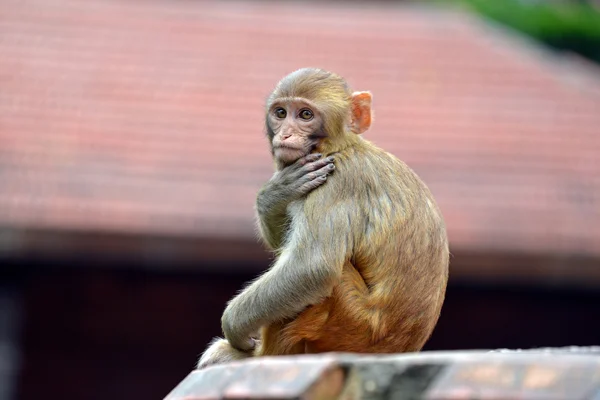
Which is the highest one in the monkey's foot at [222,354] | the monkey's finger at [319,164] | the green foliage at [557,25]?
the green foliage at [557,25]

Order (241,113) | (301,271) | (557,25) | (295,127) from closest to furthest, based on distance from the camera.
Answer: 1. (301,271)
2. (295,127)
3. (241,113)
4. (557,25)

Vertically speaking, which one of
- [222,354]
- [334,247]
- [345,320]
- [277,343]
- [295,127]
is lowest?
[222,354]

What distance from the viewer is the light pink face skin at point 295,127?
564cm

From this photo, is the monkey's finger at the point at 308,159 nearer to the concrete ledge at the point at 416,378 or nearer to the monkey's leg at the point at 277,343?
the monkey's leg at the point at 277,343

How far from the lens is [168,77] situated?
43.9 feet

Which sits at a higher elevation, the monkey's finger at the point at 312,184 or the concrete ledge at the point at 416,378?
the monkey's finger at the point at 312,184

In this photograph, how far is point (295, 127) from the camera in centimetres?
568

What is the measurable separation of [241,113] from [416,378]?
910cm

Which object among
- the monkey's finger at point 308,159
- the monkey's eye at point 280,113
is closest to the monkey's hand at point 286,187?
the monkey's finger at point 308,159

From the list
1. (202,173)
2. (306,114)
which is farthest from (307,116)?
(202,173)

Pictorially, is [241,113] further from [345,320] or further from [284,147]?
[345,320]

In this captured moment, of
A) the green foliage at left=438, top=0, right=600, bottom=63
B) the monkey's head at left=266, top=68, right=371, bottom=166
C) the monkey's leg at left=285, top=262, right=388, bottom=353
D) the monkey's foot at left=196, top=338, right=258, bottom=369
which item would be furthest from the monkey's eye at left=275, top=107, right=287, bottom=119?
the green foliage at left=438, top=0, right=600, bottom=63

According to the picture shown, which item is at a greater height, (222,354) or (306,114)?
(306,114)

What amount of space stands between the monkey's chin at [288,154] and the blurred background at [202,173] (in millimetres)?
4886
